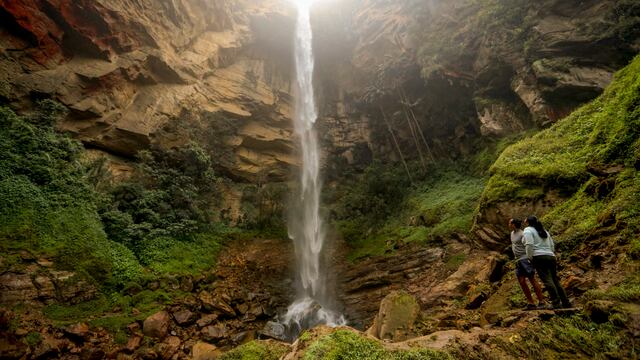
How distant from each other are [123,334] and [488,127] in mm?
18734

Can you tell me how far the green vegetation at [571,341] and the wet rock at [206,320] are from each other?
900 cm

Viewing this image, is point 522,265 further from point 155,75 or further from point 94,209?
point 155,75

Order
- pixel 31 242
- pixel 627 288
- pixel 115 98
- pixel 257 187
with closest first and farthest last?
1. pixel 627 288
2. pixel 31 242
3. pixel 115 98
4. pixel 257 187

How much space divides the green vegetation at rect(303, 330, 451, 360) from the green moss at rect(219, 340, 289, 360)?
2148mm

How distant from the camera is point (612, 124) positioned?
7.41 metres

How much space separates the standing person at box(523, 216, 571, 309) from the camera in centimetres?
472

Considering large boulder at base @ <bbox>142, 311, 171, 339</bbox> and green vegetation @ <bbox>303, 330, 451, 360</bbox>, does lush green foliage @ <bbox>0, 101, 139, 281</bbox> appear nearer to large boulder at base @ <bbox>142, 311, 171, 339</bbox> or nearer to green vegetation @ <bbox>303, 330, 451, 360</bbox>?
large boulder at base @ <bbox>142, 311, 171, 339</bbox>

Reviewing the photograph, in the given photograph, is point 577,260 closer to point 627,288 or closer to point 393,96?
point 627,288

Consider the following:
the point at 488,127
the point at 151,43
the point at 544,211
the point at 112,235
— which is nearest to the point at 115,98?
the point at 151,43

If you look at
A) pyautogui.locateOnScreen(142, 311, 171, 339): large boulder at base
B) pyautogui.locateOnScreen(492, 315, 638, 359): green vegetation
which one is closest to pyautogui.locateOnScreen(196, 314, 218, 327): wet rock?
pyautogui.locateOnScreen(142, 311, 171, 339): large boulder at base

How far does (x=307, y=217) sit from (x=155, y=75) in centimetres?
1270

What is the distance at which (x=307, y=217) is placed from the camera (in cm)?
2194

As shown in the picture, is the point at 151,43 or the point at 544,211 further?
the point at 151,43

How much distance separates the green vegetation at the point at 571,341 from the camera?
3545mm
